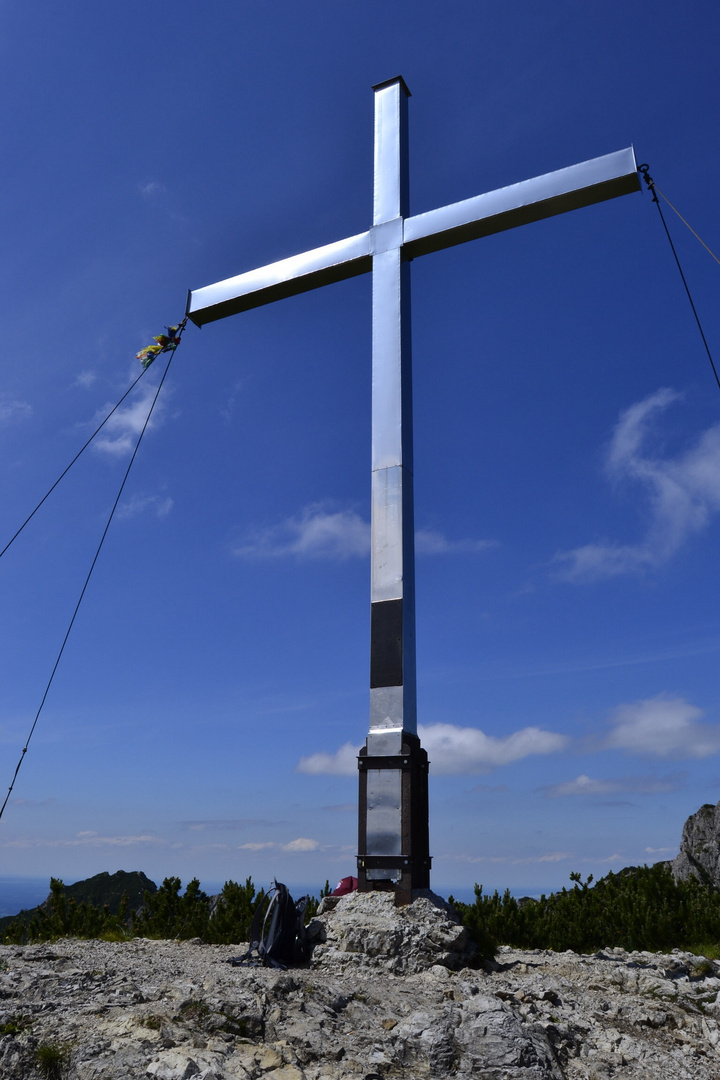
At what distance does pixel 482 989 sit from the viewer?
5375 millimetres

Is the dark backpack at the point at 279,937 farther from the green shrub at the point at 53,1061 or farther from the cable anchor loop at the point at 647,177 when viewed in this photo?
the cable anchor loop at the point at 647,177

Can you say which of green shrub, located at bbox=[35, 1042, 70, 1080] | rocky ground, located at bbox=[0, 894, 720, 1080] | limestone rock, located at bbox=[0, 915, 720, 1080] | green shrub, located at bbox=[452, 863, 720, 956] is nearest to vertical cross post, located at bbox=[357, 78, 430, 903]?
rocky ground, located at bbox=[0, 894, 720, 1080]

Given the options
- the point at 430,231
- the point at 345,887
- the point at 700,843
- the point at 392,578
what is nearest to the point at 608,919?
the point at 345,887

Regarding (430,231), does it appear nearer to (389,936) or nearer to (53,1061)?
(389,936)

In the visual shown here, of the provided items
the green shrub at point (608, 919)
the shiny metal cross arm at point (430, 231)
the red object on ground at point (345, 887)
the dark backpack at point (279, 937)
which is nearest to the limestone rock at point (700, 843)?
the green shrub at point (608, 919)

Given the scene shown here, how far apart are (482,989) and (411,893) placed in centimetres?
135

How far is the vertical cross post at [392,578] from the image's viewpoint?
22.7 ft

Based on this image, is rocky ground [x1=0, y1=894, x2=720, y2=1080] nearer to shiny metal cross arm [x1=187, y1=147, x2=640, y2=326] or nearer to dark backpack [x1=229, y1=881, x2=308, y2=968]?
dark backpack [x1=229, y1=881, x2=308, y2=968]

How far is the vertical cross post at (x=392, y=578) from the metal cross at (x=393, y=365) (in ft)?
0.04

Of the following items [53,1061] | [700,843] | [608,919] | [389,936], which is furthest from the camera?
[700,843]

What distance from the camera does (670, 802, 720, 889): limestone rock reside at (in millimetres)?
22125

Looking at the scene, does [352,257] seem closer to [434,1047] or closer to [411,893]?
[411,893]

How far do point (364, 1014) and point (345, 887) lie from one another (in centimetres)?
302

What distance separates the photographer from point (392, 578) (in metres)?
7.63
